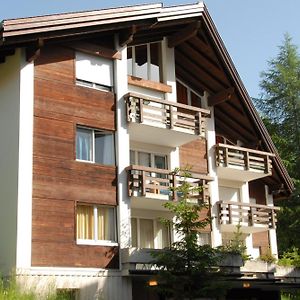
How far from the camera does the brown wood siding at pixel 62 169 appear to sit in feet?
63.9

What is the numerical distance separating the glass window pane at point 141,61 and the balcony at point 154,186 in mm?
4186

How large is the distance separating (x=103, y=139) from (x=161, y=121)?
8.64ft

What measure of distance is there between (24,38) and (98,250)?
7132mm

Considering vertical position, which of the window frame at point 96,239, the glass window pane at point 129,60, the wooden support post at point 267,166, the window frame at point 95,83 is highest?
the glass window pane at point 129,60

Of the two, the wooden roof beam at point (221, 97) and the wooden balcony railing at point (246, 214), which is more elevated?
the wooden roof beam at point (221, 97)

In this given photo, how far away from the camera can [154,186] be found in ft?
72.8

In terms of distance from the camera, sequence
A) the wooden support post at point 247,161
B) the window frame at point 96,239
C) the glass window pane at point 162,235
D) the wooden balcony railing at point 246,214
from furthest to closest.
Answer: the wooden support post at point 247,161
the wooden balcony railing at point 246,214
the glass window pane at point 162,235
the window frame at point 96,239

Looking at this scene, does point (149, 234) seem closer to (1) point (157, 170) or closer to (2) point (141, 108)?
(1) point (157, 170)

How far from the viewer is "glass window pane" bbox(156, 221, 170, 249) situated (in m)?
23.8

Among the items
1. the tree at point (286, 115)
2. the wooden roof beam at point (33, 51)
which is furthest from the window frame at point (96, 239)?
the tree at point (286, 115)

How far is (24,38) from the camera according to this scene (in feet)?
64.0

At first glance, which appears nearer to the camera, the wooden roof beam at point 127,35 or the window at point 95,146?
the window at point 95,146

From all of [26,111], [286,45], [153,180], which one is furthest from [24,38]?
[286,45]

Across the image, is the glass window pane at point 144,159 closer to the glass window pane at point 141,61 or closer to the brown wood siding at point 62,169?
the brown wood siding at point 62,169
